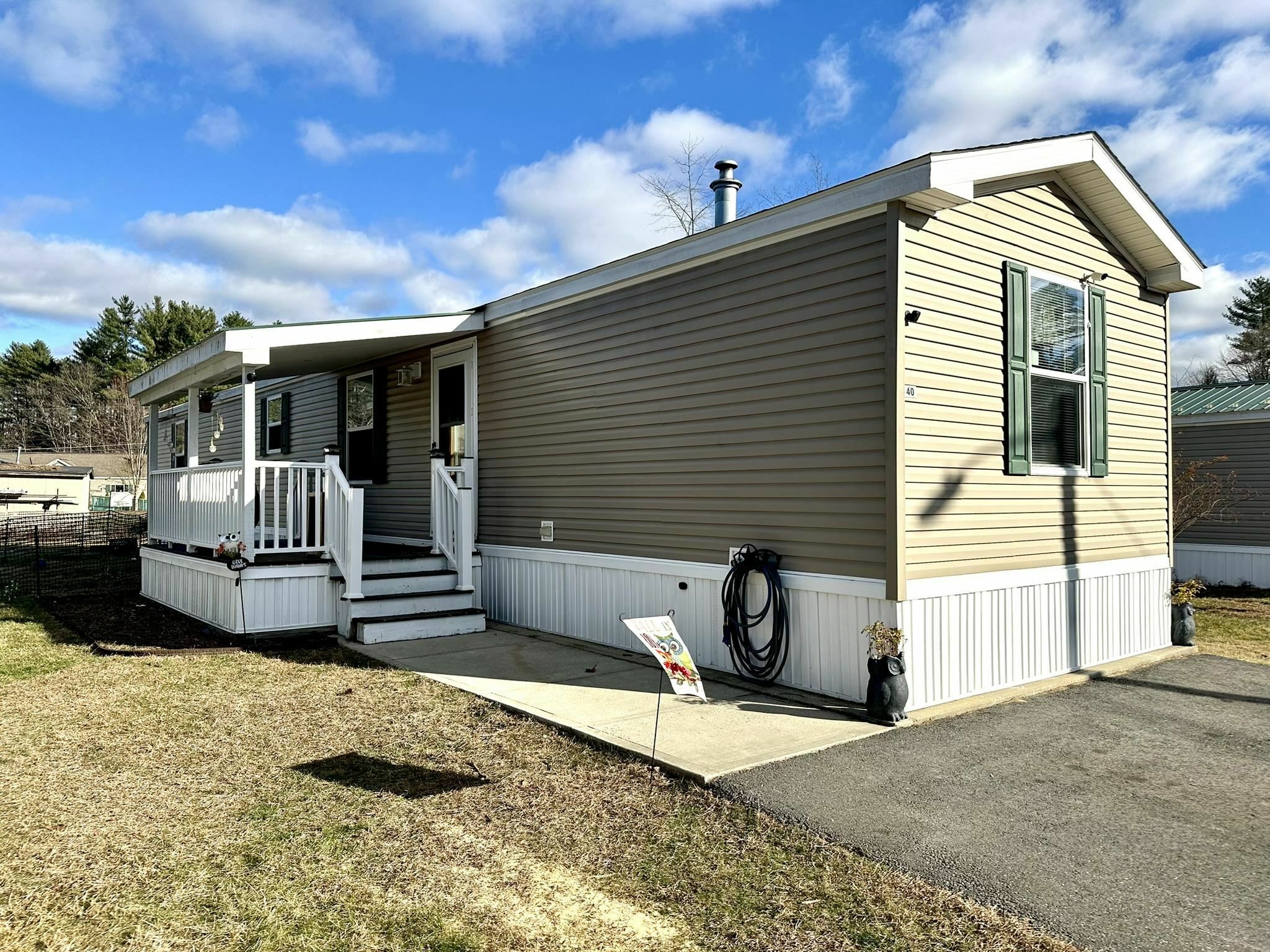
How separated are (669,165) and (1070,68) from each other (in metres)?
10.7

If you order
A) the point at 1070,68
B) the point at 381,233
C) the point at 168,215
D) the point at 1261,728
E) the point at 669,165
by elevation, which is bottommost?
the point at 1261,728

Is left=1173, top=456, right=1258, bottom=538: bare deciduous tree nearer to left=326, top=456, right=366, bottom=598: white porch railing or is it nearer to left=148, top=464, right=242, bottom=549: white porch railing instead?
left=326, top=456, right=366, bottom=598: white porch railing

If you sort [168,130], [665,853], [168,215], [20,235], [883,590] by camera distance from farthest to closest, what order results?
1. [20,235]
2. [168,215]
3. [168,130]
4. [883,590]
5. [665,853]

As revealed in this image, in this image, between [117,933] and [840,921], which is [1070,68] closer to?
[840,921]

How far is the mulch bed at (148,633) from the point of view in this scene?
7383mm

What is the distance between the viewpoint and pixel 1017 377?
5.94 meters

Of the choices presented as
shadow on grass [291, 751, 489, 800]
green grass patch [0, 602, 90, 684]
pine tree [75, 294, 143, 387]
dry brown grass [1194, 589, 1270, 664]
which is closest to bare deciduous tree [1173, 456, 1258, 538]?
dry brown grass [1194, 589, 1270, 664]

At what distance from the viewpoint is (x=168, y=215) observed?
54.0 metres

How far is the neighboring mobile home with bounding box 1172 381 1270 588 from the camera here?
1234cm

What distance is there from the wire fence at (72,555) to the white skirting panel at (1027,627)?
431 inches

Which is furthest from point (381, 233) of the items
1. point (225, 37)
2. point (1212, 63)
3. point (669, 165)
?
point (1212, 63)

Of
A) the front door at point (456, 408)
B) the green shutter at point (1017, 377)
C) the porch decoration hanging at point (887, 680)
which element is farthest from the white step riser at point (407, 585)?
the green shutter at point (1017, 377)

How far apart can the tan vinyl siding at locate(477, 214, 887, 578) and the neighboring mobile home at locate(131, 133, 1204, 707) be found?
0.07 feet

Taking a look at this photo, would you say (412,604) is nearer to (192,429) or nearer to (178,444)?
Result: (192,429)
